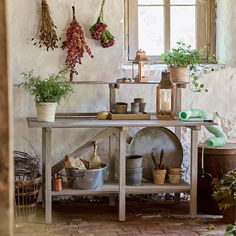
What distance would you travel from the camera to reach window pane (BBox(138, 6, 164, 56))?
4480mm

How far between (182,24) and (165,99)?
953 mm

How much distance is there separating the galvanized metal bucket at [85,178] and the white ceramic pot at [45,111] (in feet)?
1.40

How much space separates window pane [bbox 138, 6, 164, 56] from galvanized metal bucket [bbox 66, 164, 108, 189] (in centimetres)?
132

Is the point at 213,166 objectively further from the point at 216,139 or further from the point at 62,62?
the point at 62,62

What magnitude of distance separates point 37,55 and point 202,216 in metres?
1.87

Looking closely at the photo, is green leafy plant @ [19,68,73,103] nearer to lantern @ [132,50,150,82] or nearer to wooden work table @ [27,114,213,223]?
wooden work table @ [27,114,213,223]

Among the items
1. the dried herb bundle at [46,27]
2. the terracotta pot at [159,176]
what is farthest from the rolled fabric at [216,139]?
the dried herb bundle at [46,27]

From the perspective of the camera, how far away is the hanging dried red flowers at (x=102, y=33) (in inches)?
161

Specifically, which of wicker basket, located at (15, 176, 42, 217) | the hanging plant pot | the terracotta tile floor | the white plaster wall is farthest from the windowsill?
wicker basket, located at (15, 176, 42, 217)

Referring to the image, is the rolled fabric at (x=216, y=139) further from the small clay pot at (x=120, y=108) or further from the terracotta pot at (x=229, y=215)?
the small clay pot at (x=120, y=108)

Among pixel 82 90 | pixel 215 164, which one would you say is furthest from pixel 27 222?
pixel 215 164

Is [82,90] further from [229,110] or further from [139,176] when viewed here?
[229,110]

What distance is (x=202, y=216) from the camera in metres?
3.88

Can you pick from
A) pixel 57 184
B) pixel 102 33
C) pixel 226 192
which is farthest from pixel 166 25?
pixel 226 192
